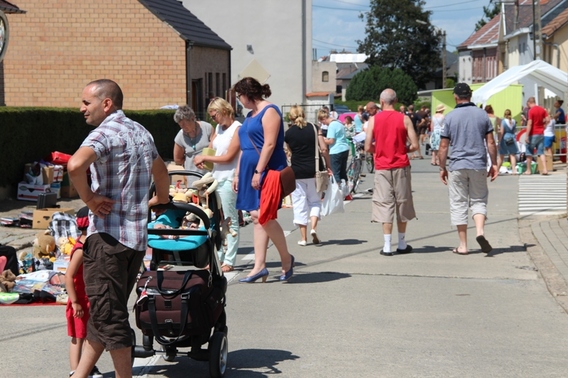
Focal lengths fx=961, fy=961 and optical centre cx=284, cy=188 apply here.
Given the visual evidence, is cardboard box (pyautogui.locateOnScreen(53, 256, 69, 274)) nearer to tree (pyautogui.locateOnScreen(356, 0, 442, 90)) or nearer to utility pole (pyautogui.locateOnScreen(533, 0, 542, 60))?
utility pole (pyautogui.locateOnScreen(533, 0, 542, 60))

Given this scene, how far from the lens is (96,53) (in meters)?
33.8

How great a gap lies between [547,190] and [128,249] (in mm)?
17170

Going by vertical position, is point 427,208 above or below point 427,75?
below

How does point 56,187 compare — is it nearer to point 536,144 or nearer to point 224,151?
point 224,151

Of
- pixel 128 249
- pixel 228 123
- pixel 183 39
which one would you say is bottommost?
pixel 128 249

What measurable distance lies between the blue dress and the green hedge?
854cm

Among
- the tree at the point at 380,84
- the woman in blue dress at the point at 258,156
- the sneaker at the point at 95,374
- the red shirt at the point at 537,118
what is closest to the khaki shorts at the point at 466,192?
the woman in blue dress at the point at 258,156

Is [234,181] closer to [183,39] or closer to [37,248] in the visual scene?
[37,248]

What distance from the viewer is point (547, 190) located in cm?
2098

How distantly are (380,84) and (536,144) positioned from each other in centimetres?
7877

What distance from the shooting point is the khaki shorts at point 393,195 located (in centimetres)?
1152

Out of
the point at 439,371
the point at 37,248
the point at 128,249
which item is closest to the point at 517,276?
the point at 439,371

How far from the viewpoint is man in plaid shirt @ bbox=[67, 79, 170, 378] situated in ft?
16.7

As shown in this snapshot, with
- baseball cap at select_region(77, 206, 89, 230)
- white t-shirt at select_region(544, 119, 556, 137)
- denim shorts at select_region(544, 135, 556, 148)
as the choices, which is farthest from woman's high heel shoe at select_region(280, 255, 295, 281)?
denim shorts at select_region(544, 135, 556, 148)
